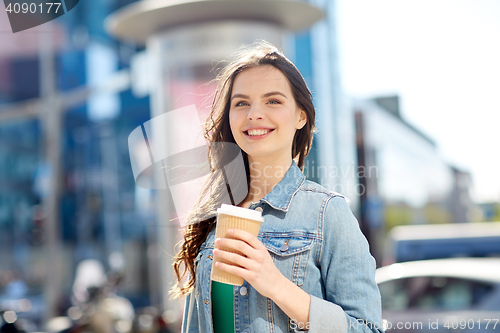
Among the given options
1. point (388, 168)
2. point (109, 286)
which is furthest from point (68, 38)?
point (388, 168)

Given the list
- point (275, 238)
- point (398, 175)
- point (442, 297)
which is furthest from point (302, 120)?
point (398, 175)

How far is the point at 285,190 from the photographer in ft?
4.59

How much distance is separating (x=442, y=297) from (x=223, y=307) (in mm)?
2969

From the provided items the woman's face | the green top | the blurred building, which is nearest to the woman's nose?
the woman's face

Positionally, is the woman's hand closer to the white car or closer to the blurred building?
the blurred building

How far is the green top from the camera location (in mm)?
1356

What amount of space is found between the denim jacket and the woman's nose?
0.21m

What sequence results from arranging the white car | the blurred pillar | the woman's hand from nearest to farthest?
the woman's hand
the white car
the blurred pillar

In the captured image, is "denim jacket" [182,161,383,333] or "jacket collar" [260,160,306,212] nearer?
"denim jacket" [182,161,383,333]

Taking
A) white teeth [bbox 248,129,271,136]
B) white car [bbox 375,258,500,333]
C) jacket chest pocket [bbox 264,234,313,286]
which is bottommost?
white car [bbox 375,258,500,333]

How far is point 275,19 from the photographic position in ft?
12.7

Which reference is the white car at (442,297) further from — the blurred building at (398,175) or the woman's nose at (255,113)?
the woman's nose at (255,113)

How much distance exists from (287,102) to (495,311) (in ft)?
9.36

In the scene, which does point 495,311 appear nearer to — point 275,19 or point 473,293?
point 473,293
